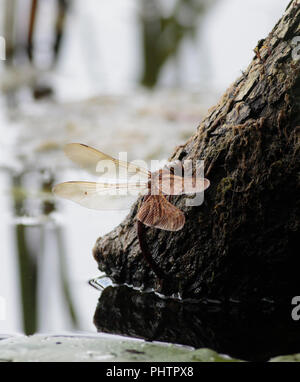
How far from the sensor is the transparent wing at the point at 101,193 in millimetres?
Answer: 2193

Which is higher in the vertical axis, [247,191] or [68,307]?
[247,191]

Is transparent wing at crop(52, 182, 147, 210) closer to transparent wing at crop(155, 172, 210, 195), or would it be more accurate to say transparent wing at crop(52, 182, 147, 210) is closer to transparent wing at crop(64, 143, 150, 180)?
transparent wing at crop(64, 143, 150, 180)

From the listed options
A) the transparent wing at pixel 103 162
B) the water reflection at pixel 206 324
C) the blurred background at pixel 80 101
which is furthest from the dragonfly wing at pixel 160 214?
the blurred background at pixel 80 101

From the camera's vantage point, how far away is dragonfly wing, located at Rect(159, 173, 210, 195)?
1.97 m

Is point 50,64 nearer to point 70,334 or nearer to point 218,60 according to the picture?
point 218,60

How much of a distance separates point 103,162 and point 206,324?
69 cm

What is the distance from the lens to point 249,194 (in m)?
2.03

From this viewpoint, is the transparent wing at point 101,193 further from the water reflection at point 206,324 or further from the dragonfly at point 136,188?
the water reflection at point 206,324

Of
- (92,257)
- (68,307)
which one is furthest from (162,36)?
(68,307)

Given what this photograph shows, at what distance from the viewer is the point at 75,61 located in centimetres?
661

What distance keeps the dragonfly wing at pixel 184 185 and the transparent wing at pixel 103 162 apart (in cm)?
19

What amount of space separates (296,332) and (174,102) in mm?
3463

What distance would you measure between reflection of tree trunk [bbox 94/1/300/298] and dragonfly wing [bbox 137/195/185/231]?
61 mm
